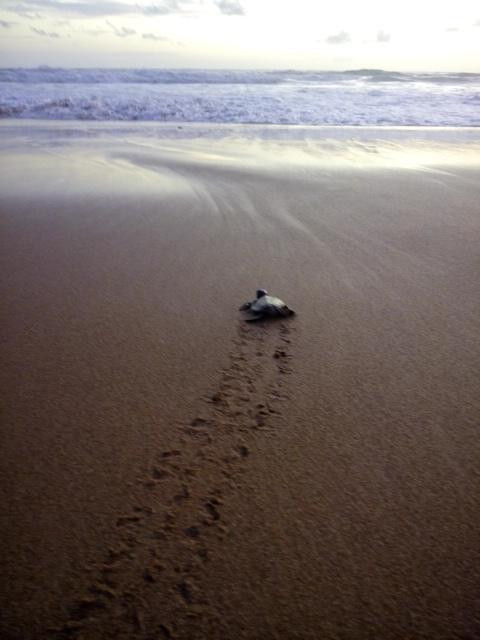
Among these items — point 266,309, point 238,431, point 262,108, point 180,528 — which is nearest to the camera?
point 180,528

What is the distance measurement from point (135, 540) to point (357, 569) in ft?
2.17

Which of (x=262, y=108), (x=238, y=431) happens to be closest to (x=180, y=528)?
(x=238, y=431)

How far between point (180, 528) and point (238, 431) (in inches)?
20.5

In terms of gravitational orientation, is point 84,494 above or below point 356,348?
below

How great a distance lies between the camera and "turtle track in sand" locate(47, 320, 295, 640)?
4.47 ft

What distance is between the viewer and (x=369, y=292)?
3.29m

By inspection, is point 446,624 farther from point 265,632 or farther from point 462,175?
point 462,175

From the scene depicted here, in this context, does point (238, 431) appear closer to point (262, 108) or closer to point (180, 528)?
point (180, 528)

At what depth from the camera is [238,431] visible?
2.06 meters

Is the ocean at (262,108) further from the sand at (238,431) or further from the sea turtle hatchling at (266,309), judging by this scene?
the sea turtle hatchling at (266,309)

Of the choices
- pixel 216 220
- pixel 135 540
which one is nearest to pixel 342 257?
pixel 216 220

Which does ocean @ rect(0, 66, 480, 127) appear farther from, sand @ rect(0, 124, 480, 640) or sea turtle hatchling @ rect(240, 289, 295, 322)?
sea turtle hatchling @ rect(240, 289, 295, 322)

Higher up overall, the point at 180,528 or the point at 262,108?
the point at 262,108

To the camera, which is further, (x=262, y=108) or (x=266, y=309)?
(x=262, y=108)
